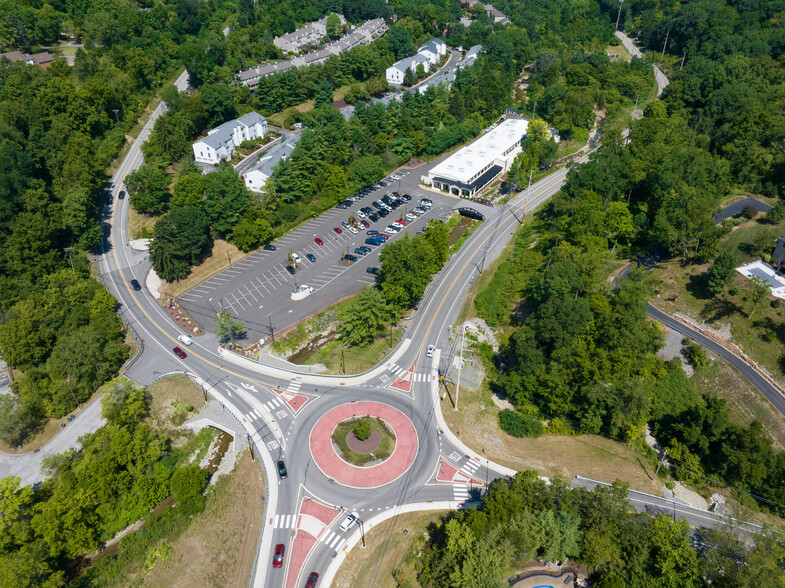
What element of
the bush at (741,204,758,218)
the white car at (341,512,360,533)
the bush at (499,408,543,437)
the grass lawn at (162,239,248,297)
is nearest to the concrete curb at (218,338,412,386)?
the bush at (499,408,543,437)

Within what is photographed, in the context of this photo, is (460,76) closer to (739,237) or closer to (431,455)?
(739,237)

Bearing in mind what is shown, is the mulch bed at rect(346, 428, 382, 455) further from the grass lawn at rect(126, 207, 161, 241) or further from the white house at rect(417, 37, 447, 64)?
the white house at rect(417, 37, 447, 64)

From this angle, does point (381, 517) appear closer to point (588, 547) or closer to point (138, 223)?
point (588, 547)

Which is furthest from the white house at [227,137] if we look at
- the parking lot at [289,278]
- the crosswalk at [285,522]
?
the crosswalk at [285,522]

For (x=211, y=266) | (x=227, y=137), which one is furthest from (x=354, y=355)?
(x=227, y=137)

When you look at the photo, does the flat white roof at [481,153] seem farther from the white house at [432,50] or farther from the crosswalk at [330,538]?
the crosswalk at [330,538]
